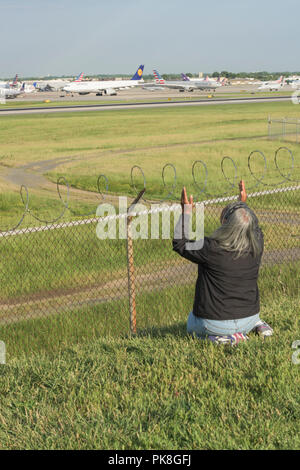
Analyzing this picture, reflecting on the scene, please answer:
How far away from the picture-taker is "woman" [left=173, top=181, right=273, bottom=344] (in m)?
4.87

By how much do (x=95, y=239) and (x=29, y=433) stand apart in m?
8.86

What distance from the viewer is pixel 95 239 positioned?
12695mm

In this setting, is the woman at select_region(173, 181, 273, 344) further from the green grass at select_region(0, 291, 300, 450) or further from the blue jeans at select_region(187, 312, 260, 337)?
the green grass at select_region(0, 291, 300, 450)

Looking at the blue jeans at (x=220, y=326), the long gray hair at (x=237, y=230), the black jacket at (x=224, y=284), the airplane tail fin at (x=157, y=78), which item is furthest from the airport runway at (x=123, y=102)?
the long gray hair at (x=237, y=230)

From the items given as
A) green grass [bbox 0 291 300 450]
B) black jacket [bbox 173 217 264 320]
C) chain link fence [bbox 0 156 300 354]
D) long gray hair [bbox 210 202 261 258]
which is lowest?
chain link fence [bbox 0 156 300 354]

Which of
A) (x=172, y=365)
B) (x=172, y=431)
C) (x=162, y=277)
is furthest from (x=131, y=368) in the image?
(x=162, y=277)

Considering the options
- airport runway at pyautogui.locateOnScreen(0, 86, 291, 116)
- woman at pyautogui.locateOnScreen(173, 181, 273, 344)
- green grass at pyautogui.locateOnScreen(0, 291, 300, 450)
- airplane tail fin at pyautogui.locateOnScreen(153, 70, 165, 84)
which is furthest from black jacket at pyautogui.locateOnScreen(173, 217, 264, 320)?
airplane tail fin at pyautogui.locateOnScreen(153, 70, 165, 84)

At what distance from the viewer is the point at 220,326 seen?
16.9ft

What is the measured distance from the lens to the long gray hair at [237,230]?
15.9ft

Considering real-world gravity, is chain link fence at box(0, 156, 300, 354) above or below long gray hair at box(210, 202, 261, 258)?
below

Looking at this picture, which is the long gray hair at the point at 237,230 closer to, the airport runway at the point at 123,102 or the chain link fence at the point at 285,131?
the chain link fence at the point at 285,131

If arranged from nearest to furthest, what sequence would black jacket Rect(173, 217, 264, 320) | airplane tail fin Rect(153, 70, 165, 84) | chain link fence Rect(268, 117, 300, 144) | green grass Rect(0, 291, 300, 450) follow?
green grass Rect(0, 291, 300, 450) < black jacket Rect(173, 217, 264, 320) < chain link fence Rect(268, 117, 300, 144) < airplane tail fin Rect(153, 70, 165, 84)

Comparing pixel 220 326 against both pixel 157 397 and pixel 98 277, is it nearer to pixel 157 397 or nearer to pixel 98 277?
pixel 157 397

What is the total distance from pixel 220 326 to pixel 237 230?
89 cm
